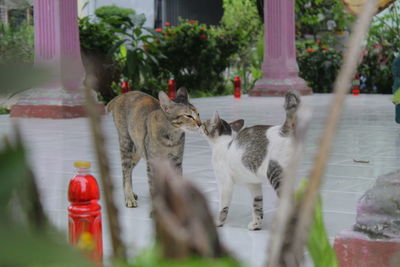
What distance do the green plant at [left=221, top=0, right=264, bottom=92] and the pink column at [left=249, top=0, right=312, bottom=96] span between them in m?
1.60

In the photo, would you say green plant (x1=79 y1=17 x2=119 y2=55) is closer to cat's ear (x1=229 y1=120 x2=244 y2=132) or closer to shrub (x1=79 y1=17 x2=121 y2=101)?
shrub (x1=79 y1=17 x2=121 y2=101)

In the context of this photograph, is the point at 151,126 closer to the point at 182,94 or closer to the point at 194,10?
the point at 182,94

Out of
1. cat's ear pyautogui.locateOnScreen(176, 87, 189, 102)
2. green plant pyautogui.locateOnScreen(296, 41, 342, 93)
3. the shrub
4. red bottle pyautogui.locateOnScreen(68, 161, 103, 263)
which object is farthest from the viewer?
green plant pyautogui.locateOnScreen(296, 41, 342, 93)

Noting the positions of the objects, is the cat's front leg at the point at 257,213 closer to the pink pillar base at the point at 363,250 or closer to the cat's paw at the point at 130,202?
the cat's paw at the point at 130,202

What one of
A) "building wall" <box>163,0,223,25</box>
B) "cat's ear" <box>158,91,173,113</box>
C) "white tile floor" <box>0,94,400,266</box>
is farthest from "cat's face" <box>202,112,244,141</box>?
"building wall" <box>163,0,223,25</box>

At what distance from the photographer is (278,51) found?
1548 cm

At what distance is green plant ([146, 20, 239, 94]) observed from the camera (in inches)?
625

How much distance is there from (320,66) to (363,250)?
1573 centimetres

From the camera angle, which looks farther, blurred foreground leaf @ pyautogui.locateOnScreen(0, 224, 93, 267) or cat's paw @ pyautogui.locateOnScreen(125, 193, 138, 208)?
cat's paw @ pyautogui.locateOnScreen(125, 193, 138, 208)

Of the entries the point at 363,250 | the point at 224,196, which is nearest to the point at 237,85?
the point at 224,196

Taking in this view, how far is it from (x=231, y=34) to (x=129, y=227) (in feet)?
44.0

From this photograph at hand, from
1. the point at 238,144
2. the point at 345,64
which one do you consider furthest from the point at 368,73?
the point at 345,64

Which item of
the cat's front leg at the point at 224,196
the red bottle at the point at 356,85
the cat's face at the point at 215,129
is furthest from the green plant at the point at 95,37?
the cat's front leg at the point at 224,196

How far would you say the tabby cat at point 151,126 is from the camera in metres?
3.95
